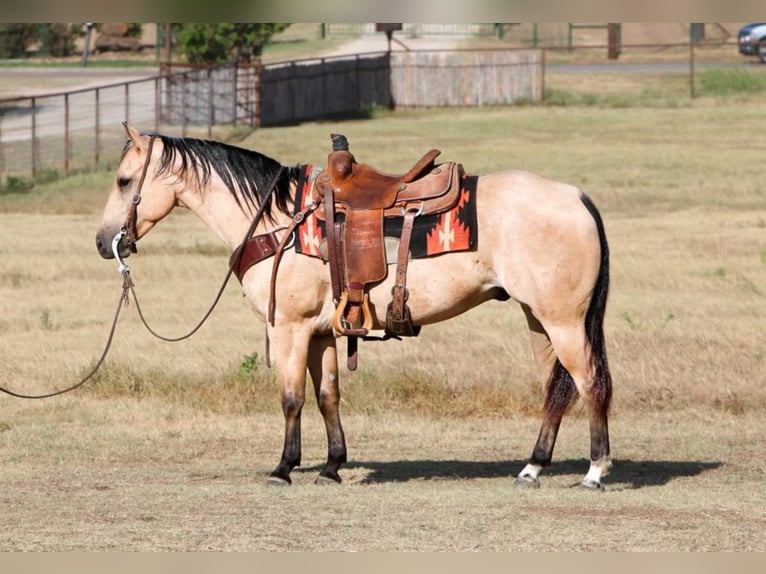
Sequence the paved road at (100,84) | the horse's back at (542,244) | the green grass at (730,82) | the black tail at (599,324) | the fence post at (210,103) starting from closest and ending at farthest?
1. the horse's back at (542,244)
2. the black tail at (599,324)
3. the fence post at (210,103)
4. the paved road at (100,84)
5. the green grass at (730,82)

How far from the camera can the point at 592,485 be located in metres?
9.52

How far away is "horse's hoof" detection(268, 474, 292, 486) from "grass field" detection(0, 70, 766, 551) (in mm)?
118

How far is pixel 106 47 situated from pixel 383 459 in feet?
199

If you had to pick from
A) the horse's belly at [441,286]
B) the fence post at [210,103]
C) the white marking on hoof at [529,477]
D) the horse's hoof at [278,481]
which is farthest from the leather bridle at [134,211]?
the fence post at [210,103]

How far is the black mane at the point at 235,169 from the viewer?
10141 mm

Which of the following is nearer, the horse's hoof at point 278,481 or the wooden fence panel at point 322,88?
the horse's hoof at point 278,481

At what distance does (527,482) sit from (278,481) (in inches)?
65.8

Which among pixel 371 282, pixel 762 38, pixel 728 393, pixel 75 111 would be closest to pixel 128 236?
pixel 371 282

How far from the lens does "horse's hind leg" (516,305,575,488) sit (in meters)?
9.70

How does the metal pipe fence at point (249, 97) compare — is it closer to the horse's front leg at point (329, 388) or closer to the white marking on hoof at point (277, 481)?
the horse's front leg at point (329, 388)

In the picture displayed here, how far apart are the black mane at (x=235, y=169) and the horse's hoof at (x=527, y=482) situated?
2422mm

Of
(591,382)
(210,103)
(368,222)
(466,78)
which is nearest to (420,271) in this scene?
(368,222)

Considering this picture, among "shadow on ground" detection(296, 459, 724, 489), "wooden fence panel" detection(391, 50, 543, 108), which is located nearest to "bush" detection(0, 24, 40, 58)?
"wooden fence panel" detection(391, 50, 543, 108)

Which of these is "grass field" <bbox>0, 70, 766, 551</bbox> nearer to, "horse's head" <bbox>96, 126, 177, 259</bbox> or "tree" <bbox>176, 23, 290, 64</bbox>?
"horse's head" <bbox>96, 126, 177, 259</bbox>
